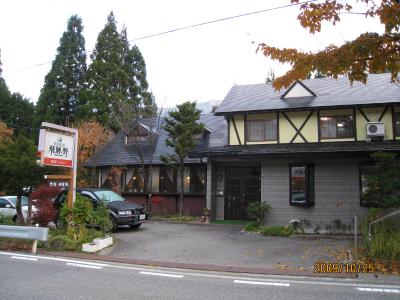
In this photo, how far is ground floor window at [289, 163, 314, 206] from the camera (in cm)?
1614

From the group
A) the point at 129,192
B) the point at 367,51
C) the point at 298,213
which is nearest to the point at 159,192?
the point at 129,192

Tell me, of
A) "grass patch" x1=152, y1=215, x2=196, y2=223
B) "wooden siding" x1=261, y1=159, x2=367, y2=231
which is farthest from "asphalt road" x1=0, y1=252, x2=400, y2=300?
"grass patch" x1=152, y1=215, x2=196, y2=223

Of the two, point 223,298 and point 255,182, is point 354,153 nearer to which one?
point 255,182

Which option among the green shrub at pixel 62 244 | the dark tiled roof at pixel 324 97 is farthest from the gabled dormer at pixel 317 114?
the green shrub at pixel 62 244

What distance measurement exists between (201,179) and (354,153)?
356 inches

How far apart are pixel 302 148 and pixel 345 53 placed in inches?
311

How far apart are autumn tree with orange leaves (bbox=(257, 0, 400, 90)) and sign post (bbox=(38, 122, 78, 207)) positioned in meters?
7.24

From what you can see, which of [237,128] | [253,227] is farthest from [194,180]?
[253,227]

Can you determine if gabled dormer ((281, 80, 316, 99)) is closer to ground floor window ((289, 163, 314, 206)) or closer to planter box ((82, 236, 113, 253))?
ground floor window ((289, 163, 314, 206))

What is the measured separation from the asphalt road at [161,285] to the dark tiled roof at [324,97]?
11.0m

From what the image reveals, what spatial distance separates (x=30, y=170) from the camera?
14.6 m

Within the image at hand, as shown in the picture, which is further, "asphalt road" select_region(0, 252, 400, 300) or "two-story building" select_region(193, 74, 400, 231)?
"two-story building" select_region(193, 74, 400, 231)

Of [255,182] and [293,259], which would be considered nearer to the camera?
[293,259]

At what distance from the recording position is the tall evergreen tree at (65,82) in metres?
40.2
